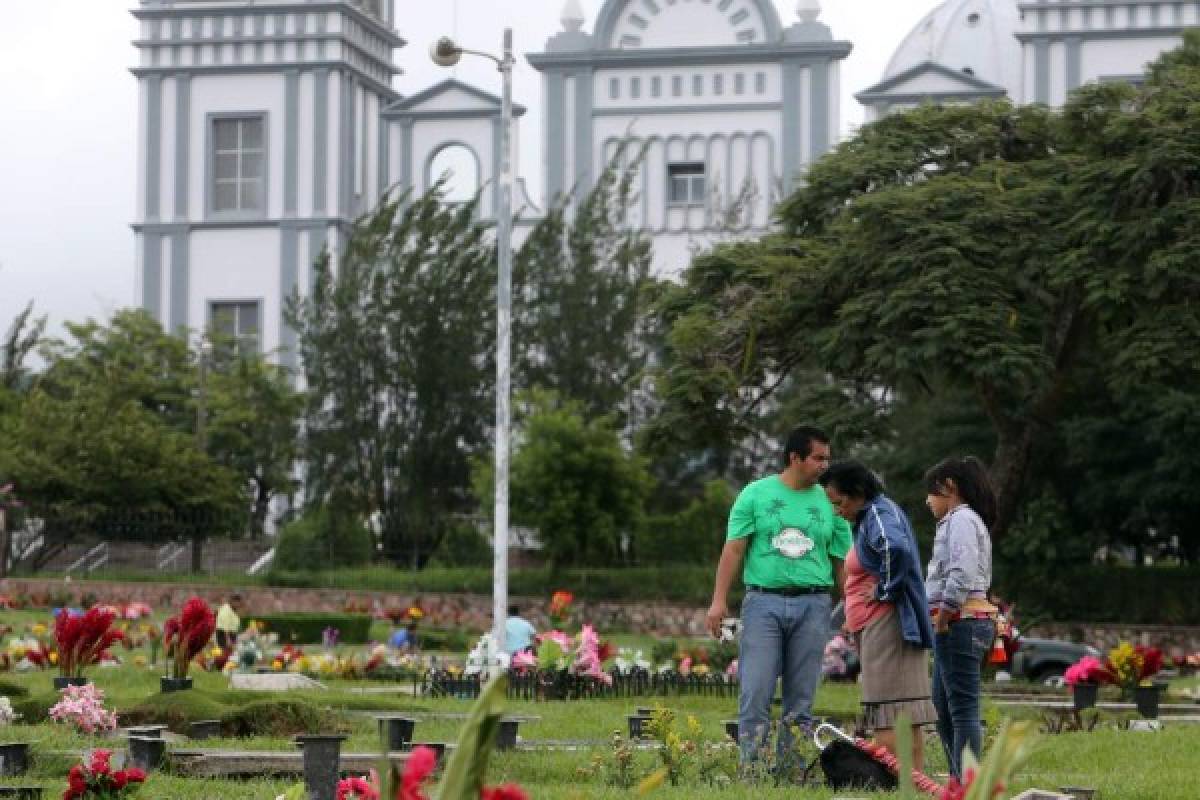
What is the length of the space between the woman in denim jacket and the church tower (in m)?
51.5

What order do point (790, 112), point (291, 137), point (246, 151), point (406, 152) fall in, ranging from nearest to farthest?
1. point (790, 112)
2. point (291, 137)
3. point (406, 152)
4. point (246, 151)

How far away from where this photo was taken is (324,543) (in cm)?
4491

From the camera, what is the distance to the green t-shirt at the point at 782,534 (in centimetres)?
1084

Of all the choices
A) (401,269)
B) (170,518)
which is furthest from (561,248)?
(170,518)

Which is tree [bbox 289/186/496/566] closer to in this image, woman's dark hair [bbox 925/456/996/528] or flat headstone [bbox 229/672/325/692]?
flat headstone [bbox 229/672/325/692]

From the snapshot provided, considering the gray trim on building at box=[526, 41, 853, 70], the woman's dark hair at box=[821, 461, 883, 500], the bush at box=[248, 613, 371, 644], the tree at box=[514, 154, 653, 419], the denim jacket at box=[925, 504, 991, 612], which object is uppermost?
the gray trim on building at box=[526, 41, 853, 70]

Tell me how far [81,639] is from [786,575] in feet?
22.5

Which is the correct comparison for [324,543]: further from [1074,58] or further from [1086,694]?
[1086,694]

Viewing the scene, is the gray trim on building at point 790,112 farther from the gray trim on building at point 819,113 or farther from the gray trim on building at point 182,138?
the gray trim on building at point 182,138

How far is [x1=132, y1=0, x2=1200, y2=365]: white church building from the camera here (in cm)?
6062

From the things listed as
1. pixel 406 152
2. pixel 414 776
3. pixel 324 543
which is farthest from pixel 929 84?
pixel 414 776

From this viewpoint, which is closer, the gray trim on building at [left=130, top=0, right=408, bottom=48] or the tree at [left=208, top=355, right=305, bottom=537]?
the tree at [left=208, top=355, right=305, bottom=537]

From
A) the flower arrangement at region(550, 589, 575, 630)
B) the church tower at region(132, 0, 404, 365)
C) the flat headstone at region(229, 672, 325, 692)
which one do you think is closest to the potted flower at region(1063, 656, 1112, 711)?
the flat headstone at region(229, 672, 325, 692)

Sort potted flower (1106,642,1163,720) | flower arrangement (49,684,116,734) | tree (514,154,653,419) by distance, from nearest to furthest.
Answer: flower arrangement (49,684,116,734) < potted flower (1106,642,1163,720) < tree (514,154,653,419)
